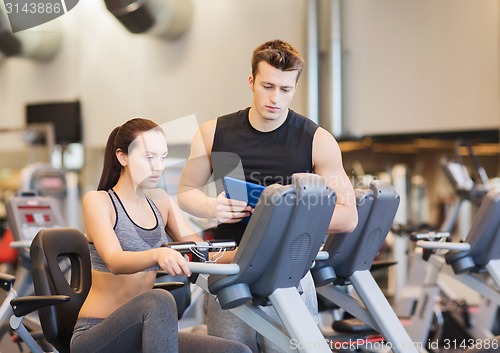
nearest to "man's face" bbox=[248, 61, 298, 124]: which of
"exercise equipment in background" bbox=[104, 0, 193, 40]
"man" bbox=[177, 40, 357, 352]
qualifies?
"man" bbox=[177, 40, 357, 352]

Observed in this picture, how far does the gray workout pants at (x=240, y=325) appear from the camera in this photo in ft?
8.32

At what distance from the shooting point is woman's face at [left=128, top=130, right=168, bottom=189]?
2479 millimetres

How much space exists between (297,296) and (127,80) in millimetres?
3452

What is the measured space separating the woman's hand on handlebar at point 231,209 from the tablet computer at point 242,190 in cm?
1

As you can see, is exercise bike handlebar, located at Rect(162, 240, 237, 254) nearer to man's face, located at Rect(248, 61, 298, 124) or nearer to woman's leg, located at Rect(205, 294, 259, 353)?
woman's leg, located at Rect(205, 294, 259, 353)

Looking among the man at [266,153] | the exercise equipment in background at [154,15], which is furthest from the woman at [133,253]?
the exercise equipment in background at [154,15]

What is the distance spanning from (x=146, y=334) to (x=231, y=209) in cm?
46

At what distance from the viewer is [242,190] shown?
7.88 ft

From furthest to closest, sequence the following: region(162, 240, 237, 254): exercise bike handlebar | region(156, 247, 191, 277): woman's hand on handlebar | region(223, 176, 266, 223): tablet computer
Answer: region(223, 176, 266, 223): tablet computer
region(162, 240, 237, 254): exercise bike handlebar
region(156, 247, 191, 277): woman's hand on handlebar

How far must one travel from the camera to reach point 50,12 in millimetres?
2928

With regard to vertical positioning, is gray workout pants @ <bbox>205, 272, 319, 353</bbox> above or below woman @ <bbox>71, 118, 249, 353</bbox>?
below

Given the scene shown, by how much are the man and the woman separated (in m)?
0.16

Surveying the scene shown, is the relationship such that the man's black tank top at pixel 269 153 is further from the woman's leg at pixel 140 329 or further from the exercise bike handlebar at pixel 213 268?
the woman's leg at pixel 140 329

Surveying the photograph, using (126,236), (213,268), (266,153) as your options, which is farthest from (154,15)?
(213,268)
